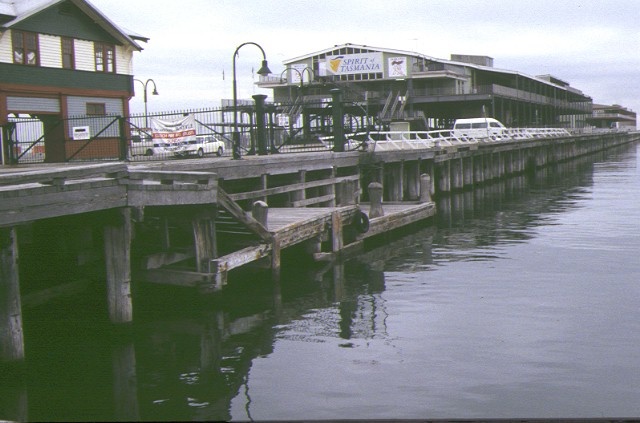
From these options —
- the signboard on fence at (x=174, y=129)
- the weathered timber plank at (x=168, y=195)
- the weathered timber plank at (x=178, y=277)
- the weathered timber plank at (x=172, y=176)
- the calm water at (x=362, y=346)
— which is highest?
the signboard on fence at (x=174, y=129)

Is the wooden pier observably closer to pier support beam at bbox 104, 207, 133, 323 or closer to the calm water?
pier support beam at bbox 104, 207, 133, 323

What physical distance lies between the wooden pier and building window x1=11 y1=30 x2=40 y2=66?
15567mm

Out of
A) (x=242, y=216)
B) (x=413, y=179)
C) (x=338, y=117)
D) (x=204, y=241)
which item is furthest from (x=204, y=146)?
(x=204, y=241)

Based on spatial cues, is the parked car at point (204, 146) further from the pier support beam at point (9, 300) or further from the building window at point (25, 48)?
the pier support beam at point (9, 300)

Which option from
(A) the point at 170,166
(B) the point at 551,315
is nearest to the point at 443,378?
(B) the point at 551,315

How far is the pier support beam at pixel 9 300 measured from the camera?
33.9 ft

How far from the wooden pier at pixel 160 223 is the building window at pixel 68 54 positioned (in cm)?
1638

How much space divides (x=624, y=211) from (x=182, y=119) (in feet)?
60.4

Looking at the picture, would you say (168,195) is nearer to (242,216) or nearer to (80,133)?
(242,216)

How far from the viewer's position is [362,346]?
1209 cm

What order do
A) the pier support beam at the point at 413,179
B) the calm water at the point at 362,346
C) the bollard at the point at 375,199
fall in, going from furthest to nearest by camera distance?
the pier support beam at the point at 413,179 → the bollard at the point at 375,199 → the calm water at the point at 362,346

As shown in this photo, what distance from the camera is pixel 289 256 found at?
65.0 feet

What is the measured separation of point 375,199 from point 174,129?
6485mm

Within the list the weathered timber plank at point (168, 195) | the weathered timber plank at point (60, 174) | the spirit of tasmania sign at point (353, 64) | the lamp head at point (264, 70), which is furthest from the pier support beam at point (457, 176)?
the spirit of tasmania sign at point (353, 64)
